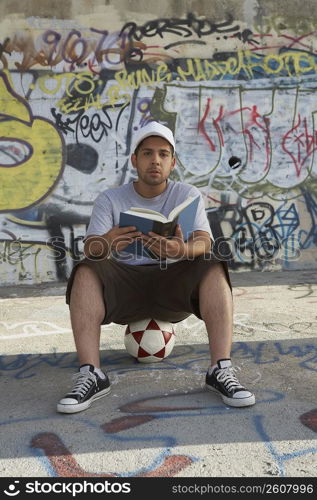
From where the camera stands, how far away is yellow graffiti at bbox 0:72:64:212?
7.20m

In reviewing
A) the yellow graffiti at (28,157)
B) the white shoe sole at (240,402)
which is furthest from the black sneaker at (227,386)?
the yellow graffiti at (28,157)

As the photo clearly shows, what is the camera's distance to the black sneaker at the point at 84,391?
2783mm

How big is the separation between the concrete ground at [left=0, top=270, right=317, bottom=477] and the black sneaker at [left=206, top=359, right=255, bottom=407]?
4 centimetres

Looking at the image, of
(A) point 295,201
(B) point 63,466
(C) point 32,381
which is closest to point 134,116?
(A) point 295,201

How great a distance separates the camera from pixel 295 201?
7.67m

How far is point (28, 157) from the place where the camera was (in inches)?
285

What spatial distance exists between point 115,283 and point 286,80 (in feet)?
17.9

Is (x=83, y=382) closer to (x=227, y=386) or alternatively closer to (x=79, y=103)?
(x=227, y=386)

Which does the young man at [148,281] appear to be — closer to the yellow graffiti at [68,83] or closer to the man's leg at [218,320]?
the man's leg at [218,320]

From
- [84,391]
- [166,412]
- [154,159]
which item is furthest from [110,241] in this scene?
[166,412]

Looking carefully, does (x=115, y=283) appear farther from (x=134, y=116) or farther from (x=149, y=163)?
(x=134, y=116)

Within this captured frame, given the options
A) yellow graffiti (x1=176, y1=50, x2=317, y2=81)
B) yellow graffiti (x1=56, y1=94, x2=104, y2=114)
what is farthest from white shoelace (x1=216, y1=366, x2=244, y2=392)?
yellow graffiti (x1=176, y1=50, x2=317, y2=81)

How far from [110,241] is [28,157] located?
455cm

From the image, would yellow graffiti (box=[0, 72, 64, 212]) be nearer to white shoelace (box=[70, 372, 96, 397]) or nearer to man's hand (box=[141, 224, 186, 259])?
man's hand (box=[141, 224, 186, 259])
